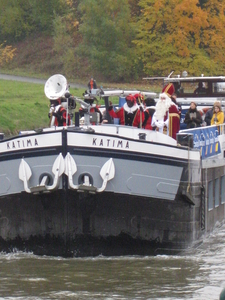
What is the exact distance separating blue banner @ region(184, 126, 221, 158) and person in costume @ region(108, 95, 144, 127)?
0.86m

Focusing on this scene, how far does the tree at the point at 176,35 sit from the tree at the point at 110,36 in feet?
10.4

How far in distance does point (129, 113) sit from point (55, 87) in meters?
1.62

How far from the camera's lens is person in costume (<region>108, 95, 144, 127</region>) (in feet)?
48.0

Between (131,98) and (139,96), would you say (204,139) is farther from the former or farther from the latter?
(131,98)

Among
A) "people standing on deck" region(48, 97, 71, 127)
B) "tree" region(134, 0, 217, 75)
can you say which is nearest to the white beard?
"people standing on deck" region(48, 97, 71, 127)

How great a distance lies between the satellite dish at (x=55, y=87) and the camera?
539 inches

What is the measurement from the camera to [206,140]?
15266 mm

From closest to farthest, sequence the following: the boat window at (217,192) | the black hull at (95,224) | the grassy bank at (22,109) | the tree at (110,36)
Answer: the black hull at (95,224), the boat window at (217,192), the grassy bank at (22,109), the tree at (110,36)

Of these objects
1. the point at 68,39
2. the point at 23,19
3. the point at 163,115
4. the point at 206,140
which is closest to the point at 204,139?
the point at 206,140

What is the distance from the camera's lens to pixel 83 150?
41.0 feet

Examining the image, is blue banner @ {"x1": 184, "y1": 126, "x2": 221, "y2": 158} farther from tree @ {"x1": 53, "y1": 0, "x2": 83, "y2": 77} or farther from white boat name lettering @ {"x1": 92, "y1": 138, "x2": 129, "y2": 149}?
tree @ {"x1": 53, "y1": 0, "x2": 83, "y2": 77}

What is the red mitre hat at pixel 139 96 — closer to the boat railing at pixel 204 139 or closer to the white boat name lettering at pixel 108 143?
the boat railing at pixel 204 139

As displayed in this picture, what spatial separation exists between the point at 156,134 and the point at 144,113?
92 centimetres

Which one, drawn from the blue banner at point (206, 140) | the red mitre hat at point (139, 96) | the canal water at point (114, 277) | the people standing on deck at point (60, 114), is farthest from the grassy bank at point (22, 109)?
the canal water at point (114, 277)
